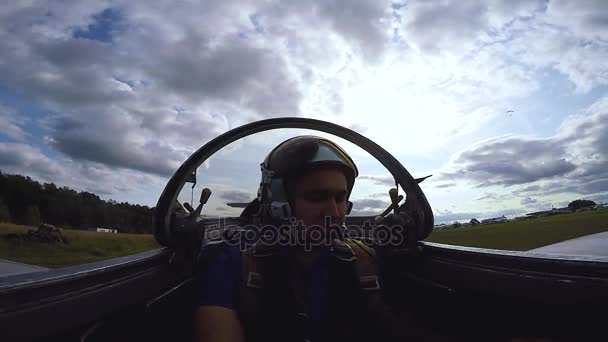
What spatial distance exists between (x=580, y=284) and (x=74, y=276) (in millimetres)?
1822

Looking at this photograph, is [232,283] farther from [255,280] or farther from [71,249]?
[71,249]

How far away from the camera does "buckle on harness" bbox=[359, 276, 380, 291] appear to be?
4.86 feet

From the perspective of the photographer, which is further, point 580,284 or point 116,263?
point 116,263

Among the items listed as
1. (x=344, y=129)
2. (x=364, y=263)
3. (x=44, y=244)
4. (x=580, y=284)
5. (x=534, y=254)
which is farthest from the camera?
(x=44, y=244)

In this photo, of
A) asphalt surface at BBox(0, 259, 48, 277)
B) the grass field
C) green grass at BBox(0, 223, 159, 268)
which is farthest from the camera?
green grass at BBox(0, 223, 159, 268)

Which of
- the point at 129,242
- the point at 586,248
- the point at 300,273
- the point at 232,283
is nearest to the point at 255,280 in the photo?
the point at 232,283

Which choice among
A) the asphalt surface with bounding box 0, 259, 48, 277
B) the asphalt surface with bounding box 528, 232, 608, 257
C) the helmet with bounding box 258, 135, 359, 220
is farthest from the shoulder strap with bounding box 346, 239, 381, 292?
the asphalt surface with bounding box 0, 259, 48, 277

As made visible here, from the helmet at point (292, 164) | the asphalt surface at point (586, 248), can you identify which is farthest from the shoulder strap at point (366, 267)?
the asphalt surface at point (586, 248)

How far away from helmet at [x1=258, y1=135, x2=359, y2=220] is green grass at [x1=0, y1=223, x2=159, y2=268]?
5.88m

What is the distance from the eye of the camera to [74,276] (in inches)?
42.6

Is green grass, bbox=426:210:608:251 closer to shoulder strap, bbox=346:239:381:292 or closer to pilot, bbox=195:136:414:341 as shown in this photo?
shoulder strap, bbox=346:239:381:292

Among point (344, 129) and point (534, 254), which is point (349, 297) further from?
point (344, 129)

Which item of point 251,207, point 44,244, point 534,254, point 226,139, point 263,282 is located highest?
point 226,139

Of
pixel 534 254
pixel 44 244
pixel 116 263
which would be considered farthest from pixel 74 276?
pixel 44 244
